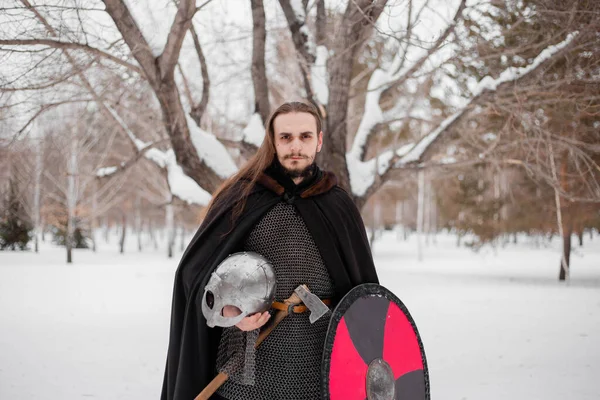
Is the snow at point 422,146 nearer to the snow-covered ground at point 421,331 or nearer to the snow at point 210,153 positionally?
the snow at point 210,153

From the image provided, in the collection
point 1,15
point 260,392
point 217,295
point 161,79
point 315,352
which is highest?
point 1,15

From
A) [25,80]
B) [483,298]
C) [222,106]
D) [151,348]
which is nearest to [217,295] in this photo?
[25,80]

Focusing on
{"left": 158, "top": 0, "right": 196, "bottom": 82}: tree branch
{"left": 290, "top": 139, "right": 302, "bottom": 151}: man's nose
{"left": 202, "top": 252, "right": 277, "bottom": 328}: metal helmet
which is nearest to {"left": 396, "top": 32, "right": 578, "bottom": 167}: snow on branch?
{"left": 158, "top": 0, "right": 196, "bottom": 82}: tree branch

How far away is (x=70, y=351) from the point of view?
551 centimetres

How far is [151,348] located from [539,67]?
5.33 metres

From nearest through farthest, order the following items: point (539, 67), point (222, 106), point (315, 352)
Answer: point (315, 352) < point (539, 67) < point (222, 106)

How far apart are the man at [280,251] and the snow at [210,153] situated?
308 centimetres

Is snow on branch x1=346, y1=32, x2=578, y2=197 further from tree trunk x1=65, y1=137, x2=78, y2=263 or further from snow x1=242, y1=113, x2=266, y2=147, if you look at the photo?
Result: tree trunk x1=65, y1=137, x2=78, y2=263

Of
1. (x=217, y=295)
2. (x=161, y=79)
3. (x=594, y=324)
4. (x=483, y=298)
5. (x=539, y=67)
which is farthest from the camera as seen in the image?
(x=483, y=298)

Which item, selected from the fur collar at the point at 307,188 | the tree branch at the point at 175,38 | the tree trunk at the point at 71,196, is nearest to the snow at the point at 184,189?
the tree branch at the point at 175,38

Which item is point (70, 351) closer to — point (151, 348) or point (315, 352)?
point (151, 348)

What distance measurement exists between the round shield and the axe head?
0.06 meters

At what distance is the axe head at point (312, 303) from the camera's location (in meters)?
1.89

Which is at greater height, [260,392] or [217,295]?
[217,295]
